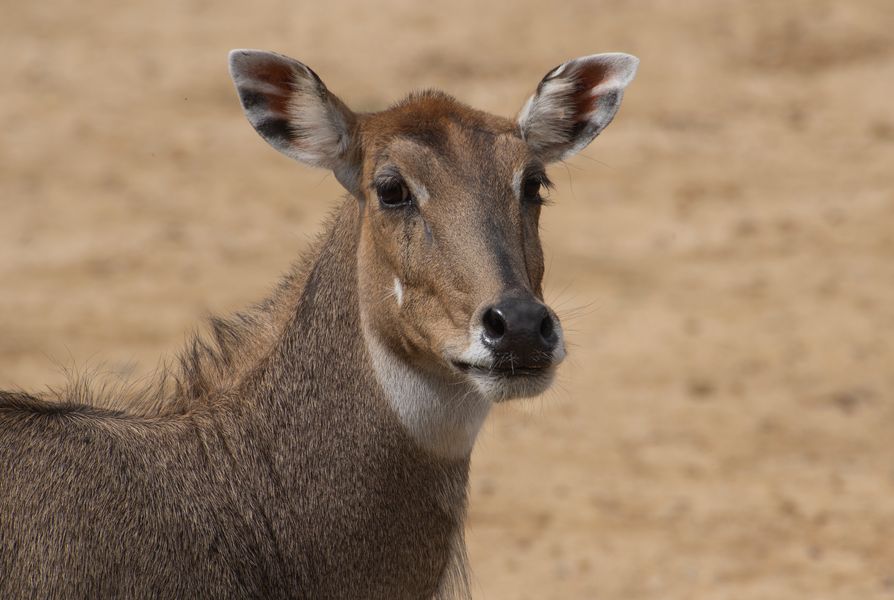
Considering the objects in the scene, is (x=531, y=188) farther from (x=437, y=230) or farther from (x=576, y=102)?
(x=576, y=102)

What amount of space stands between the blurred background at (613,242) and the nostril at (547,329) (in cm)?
443

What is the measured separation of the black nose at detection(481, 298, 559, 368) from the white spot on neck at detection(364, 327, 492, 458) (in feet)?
1.65

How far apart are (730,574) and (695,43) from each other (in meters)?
11.9

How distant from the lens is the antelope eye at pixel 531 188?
7.18 meters

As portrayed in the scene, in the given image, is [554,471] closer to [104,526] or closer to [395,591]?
[395,591]

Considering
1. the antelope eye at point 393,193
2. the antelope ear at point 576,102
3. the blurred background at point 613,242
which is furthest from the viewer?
the blurred background at point 613,242

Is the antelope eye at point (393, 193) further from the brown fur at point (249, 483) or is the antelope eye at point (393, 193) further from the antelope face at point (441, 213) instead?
the brown fur at point (249, 483)

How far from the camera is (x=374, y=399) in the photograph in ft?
22.9

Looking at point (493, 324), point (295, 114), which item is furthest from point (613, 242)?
point (493, 324)

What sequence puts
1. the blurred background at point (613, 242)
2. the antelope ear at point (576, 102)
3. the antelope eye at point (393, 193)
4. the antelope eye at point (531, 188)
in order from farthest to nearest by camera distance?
the blurred background at point (613, 242) < the antelope ear at point (576, 102) < the antelope eye at point (531, 188) < the antelope eye at point (393, 193)

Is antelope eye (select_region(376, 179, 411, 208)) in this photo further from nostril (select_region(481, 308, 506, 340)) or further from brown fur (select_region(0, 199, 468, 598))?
nostril (select_region(481, 308, 506, 340))

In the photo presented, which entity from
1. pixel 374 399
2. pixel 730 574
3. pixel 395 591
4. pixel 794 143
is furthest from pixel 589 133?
pixel 794 143

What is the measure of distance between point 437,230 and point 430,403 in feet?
2.60

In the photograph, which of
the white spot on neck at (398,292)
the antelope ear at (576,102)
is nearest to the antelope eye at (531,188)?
the antelope ear at (576,102)
